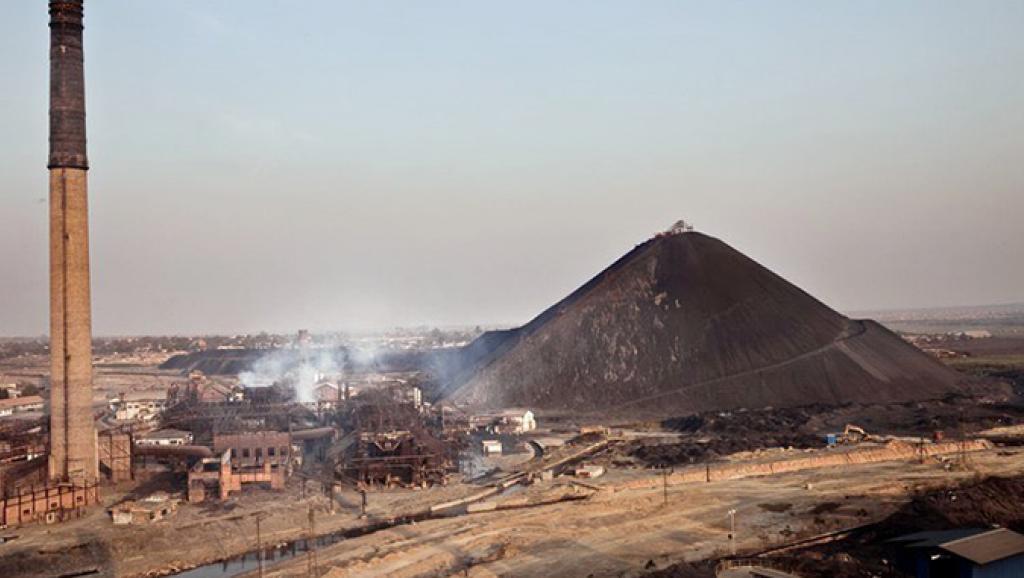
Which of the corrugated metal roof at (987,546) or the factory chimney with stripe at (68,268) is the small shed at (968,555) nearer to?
the corrugated metal roof at (987,546)

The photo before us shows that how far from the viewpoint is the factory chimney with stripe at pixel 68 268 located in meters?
40.0

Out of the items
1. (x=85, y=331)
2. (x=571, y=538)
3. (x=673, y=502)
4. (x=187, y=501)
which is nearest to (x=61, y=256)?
(x=85, y=331)

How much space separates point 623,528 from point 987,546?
12859 millimetres

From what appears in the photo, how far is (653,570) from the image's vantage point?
2845cm

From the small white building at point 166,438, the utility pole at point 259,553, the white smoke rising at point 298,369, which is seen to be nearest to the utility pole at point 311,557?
the utility pole at point 259,553

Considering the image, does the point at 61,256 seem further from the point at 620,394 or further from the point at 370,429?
the point at 620,394

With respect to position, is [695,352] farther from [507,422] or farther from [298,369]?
[298,369]

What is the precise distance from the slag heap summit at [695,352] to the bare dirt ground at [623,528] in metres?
25.8

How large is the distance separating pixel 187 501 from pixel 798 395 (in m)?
46.6

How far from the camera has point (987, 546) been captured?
25219 mm

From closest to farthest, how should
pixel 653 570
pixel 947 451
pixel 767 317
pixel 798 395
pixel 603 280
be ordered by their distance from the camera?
pixel 653 570 < pixel 947 451 < pixel 798 395 < pixel 767 317 < pixel 603 280

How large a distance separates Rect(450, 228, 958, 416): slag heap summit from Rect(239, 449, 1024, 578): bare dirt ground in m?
25.8

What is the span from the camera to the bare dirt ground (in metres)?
29.8

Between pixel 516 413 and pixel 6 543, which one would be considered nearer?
pixel 6 543
